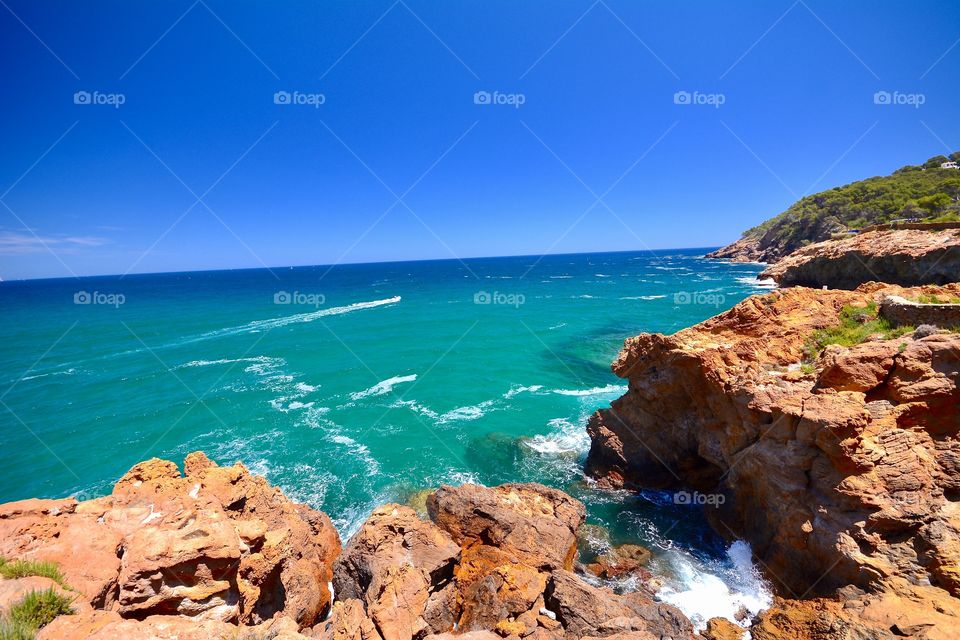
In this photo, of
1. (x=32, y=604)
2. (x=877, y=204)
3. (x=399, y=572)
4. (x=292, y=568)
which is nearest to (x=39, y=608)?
(x=32, y=604)

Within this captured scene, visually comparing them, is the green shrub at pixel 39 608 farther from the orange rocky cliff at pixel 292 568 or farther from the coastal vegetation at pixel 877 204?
the coastal vegetation at pixel 877 204

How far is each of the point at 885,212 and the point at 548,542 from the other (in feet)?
291

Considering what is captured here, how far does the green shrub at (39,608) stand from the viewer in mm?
5059

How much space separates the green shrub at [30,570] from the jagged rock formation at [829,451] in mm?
12934

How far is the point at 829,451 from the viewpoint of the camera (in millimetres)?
9289

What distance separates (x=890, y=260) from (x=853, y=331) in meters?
23.4

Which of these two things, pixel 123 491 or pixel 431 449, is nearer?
pixel 123 491

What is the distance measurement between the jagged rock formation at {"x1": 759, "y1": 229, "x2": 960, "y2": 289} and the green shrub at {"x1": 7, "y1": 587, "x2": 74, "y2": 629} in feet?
128

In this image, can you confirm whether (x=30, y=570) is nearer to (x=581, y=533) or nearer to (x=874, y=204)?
(x=581, y=533)

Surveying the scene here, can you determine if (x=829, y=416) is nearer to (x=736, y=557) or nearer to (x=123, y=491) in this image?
(x=736, y=557)

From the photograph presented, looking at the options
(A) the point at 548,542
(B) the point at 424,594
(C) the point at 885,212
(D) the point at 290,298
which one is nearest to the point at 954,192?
(C) the point at 885,212

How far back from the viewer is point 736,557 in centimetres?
1186

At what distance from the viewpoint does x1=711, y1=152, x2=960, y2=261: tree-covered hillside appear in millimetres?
54188

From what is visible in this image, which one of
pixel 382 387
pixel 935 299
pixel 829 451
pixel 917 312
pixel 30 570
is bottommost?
pixel 382 387
